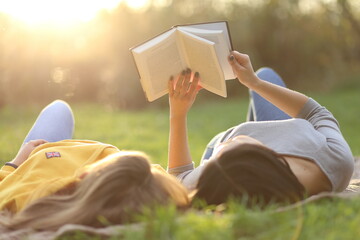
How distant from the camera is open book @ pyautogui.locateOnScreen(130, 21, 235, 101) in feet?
8.88

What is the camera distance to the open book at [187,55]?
2707 mm

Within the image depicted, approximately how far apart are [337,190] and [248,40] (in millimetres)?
11255

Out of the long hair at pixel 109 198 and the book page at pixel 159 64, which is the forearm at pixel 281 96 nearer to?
the book page at pixel 159 64

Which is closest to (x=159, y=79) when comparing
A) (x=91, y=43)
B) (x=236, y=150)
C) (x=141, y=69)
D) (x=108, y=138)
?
(x=141, y=69)

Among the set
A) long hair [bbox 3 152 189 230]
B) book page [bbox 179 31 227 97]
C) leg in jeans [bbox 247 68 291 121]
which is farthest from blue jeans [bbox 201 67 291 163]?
long hair [bbox 3 152 189 230]

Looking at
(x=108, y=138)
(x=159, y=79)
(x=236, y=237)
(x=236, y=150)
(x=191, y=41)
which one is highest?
(x=191, y=41)

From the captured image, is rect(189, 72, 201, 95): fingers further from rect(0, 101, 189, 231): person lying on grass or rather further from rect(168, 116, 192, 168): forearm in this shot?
rect(0, 101, 189, 231): person lying on grass

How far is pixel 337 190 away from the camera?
255 centimetres

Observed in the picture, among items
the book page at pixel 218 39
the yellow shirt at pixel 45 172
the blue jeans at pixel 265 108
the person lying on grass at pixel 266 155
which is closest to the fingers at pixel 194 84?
the person lying on grass at pixel 266 155

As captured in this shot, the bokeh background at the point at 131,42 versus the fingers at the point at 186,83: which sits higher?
the fingers at the point at 186,83

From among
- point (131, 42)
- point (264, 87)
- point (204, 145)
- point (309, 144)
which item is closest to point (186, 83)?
point (264, 87)

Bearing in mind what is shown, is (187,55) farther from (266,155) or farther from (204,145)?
(204,145)

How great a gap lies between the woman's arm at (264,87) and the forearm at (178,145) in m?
0.41

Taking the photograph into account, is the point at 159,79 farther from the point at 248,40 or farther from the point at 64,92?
the point at 248,40
